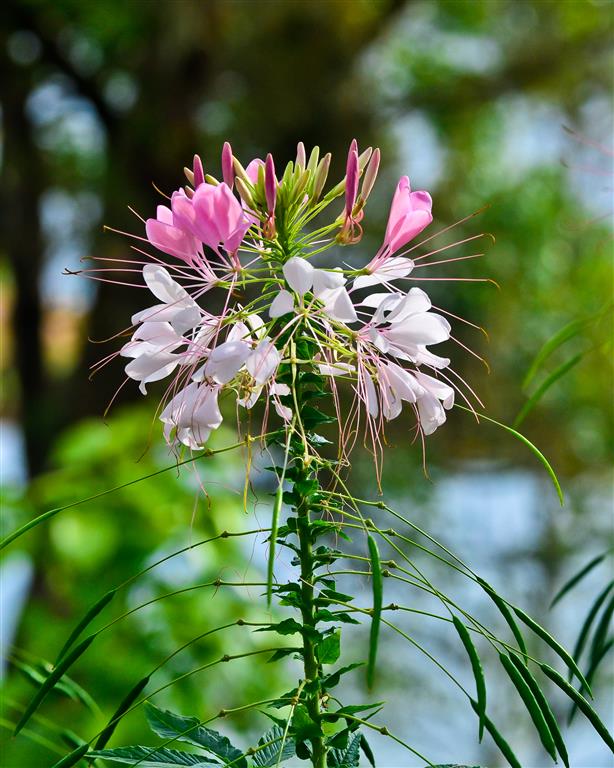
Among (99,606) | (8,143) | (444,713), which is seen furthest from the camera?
(444,713)

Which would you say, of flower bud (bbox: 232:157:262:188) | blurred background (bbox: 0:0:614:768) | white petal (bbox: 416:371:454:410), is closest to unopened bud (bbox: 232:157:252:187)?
flower bud (bbox: 232:157:262:188)

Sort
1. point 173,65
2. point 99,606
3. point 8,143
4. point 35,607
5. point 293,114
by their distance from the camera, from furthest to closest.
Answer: point 8,143
point 293,114
point 173,65
point 35,607
point 99,606

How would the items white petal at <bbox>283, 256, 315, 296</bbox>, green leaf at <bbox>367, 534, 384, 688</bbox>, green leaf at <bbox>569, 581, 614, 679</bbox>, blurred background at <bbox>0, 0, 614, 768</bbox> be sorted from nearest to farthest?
1. green leaf at <bbox>367, 534, 384, 688</bbox>
2. white petal at <bbox>283, 256, 315, 296</bbox>
3. green leaf at <bbox>569, 581, 614, 679</bbox>
4. blurred background at <bbox>0, 0, 614, 768</bbox>

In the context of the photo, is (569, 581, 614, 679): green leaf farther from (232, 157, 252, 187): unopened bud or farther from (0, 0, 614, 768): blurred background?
(0, 0, 614, 768): blurred background

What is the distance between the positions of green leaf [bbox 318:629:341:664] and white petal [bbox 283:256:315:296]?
13 cm

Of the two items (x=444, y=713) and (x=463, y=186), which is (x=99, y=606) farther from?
(x=444, y=713)

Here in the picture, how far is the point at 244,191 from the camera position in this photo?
355 millimetres

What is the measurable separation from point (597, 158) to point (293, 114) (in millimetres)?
1202

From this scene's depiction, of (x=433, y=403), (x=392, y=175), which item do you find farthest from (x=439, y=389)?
(x=392, y=175)

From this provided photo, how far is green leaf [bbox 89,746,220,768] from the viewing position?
0.99 ft

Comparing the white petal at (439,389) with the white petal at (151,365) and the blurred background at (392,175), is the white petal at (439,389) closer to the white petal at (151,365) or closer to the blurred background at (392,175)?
the white petal at (151,365)

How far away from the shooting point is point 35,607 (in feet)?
4.32

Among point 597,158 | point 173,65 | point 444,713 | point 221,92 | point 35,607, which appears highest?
point 597,158

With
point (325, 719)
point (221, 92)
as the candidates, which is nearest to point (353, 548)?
point (221, 92)
